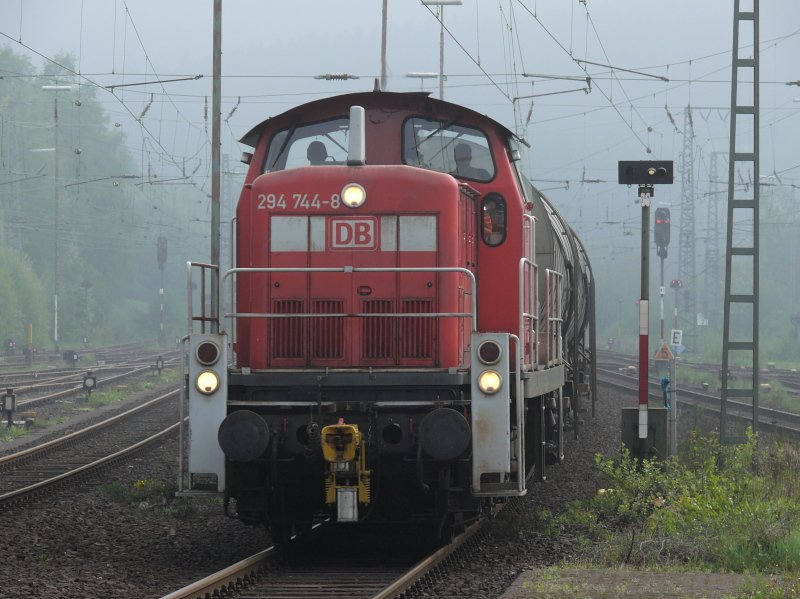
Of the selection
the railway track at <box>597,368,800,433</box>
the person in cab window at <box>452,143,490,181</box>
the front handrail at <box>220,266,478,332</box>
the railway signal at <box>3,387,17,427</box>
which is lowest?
the railway track at <box>597,368,800,433</box>

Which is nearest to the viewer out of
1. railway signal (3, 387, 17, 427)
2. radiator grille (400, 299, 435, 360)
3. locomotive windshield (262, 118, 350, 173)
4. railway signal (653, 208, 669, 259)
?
radiator grille (400, 299, 435, 360)

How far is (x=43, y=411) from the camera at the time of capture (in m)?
24.6

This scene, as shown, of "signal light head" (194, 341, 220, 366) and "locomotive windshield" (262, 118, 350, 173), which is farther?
"locomotive windshield" (262, 118, 350, 173)

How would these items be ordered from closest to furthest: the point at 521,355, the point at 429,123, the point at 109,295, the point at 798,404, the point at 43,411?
the point at 521,355
the point at 429,123
the point at 43,411
the point at 798,404
the point at 109,295

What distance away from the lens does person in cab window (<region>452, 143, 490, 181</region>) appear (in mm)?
9383

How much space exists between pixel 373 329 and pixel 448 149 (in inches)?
65.9

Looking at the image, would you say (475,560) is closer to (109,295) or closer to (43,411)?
(43,411)

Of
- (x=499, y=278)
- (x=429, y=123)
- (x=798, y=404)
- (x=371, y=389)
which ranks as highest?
(x=429, y=123)

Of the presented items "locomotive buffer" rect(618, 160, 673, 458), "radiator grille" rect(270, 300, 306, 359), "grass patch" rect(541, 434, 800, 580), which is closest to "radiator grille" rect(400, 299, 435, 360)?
"radiator grille" rect(270, 300, 306, 359)

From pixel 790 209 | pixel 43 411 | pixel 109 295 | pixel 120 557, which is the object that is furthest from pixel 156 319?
pixel 120 557

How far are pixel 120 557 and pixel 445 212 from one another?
3.58m

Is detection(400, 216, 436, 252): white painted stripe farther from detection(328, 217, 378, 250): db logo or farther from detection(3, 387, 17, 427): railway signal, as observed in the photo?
detection(3, 387, 17, 427): railway signal

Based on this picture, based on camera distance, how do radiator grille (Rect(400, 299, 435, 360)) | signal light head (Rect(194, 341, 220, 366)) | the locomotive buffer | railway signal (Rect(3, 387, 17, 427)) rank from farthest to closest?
railway signal (Rect(3, 387, 17, 427)) → the locomotive buffer → radiator grille (Rect(400, 299, 435, 360)) → signal light head (Rect(194, 341, 220, 366))

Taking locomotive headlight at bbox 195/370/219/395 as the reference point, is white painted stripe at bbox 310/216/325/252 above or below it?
above
